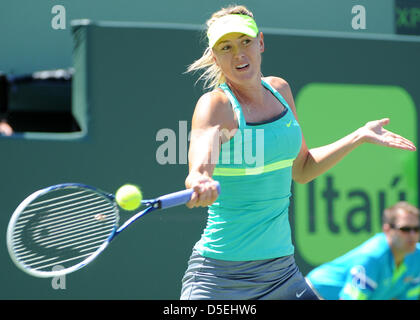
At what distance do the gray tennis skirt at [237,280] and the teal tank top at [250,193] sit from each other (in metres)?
0.03

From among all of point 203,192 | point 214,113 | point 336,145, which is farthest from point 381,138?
point 203,192

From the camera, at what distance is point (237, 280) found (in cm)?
279

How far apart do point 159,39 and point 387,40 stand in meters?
1.74

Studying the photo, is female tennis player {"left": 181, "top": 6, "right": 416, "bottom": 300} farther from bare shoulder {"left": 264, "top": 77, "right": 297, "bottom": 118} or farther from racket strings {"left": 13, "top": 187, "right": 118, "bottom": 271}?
racket strings {"left": 13, "top": 187, "right": 118, "bottom": 271}

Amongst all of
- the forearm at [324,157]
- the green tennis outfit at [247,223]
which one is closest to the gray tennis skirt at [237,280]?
the green tennis outfit at [247,223]

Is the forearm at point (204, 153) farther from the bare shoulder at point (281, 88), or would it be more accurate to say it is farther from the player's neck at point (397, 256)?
the player's neck at point (397, 256)

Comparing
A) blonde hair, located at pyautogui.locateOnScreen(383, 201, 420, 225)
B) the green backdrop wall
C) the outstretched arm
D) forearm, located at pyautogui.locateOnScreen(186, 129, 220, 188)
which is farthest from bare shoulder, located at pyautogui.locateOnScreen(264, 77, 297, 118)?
the green backdrop wall

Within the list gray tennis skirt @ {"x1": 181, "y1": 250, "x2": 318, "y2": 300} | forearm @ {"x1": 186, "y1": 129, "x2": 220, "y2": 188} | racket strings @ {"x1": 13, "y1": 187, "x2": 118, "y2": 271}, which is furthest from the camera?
racket strings @ {"x1": 13, "y1": 187, "x2": 118, "y2": 271}

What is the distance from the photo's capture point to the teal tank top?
2.75 metres

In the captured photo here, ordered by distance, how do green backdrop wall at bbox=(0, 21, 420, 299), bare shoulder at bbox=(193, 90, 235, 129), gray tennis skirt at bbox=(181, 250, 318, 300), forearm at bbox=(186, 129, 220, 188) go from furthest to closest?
green backdrop wall at bbox=(0, 21, 420, 299)
gray tennis skirt at bbox=(181, 250, 318, 300)
bare shoulder at bbox=(193, 90, 235, 129)
forearm at bbox=(186, 129, 220, 188)

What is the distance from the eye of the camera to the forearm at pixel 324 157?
3.13 metres

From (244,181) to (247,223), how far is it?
0.15 meters

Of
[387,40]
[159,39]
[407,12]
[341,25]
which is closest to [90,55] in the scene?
[159,39]

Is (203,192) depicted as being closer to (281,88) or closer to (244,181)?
(244,181)
